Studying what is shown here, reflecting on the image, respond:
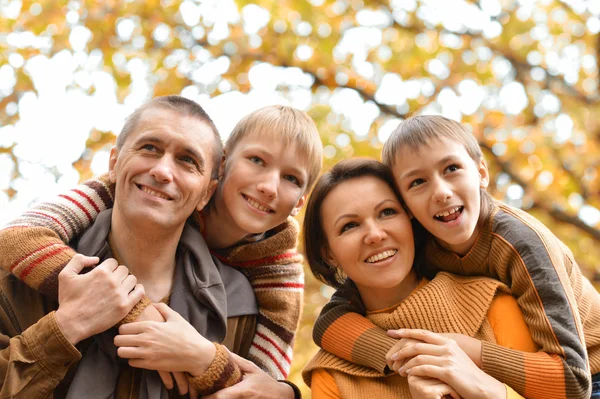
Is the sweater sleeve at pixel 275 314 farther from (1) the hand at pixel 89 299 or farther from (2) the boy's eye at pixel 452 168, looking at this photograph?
(2) the boy's eye at pixel 452 168

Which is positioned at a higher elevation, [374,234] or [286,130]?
[286,130]

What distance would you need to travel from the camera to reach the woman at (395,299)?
2023mm

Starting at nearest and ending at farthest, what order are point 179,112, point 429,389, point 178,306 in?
point 429,389 → point 178,306 → point 179,112

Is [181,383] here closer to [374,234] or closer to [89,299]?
[89,299]

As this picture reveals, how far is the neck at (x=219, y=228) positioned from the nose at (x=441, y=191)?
2.91ft

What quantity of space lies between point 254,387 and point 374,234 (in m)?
0.74

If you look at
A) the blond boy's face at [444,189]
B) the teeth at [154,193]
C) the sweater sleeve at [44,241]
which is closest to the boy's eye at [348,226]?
the blond boy's face at [444,189]

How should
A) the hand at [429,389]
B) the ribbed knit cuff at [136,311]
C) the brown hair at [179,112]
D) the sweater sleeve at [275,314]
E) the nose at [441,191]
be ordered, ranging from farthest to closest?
the sweater sleeve at [275,314]
the brown hair at [179,112]
the nose at [441,191]
the ribbed knit cuff at [136,311]
the hand at [429,389]

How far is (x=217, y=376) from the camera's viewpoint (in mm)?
2225

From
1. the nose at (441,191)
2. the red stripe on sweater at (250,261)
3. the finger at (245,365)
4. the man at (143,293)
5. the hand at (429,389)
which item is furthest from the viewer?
the red stripe on sweater at (250,261)

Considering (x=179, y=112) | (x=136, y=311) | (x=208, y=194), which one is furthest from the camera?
(x=208, y=194)

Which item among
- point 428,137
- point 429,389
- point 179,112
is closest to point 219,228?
point 179,112

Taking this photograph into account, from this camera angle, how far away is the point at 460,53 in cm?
539

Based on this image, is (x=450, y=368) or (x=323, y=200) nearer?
(x=450, y=368)
